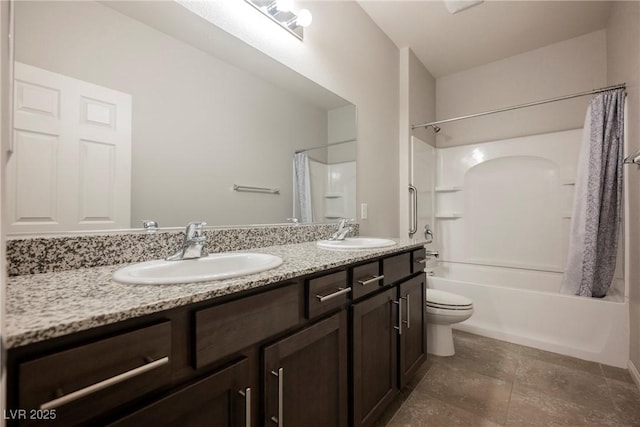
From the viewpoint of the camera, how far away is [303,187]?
1.66 m

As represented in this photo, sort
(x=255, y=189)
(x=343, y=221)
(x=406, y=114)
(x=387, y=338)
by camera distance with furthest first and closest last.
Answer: (x=406, y=114), (x=343, y=221), (x=255, y=189), (x=387, y=338)

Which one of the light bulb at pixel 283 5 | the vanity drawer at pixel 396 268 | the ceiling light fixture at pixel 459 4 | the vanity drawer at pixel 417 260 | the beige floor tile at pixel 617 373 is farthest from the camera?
the ceiling light fixture at pixel 459 4

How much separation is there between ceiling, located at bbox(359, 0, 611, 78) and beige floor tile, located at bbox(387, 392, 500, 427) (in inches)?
103

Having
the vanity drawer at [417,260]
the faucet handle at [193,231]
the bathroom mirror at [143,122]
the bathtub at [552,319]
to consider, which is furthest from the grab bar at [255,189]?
the bathtub at [552,319]

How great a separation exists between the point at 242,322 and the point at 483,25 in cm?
289

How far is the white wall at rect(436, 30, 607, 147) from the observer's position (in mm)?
2494

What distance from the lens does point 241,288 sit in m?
0.67

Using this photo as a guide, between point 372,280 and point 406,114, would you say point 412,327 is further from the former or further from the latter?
point 406,114

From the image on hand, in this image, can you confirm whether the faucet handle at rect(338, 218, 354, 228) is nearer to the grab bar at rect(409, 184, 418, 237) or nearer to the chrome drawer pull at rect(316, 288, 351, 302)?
the chrome drawer pull at rect(316, 288, 351, 302)

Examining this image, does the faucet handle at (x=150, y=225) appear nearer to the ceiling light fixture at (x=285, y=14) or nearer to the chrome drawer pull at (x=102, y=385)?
the chrome drawer pull at (x=102, y=385)

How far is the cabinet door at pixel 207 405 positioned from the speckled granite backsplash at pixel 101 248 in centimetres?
54

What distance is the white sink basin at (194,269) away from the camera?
0.68 metres

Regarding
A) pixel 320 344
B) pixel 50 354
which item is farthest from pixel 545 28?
pixel 50 354

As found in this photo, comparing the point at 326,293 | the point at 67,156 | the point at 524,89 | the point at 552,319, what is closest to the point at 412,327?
the point at 326,293
